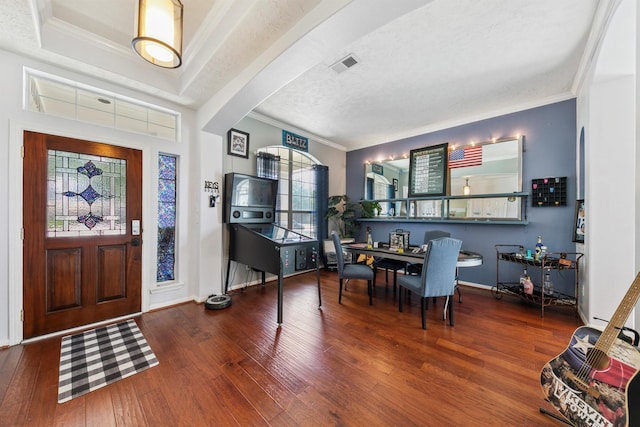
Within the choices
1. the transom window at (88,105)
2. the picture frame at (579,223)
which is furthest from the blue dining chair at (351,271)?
the transom window at (88,105)

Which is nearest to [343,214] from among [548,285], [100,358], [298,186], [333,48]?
[298,186]

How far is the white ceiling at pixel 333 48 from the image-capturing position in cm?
195

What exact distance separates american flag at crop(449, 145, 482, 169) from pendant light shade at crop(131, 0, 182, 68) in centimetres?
455

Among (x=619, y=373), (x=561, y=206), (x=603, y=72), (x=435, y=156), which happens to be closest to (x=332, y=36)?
(x=619, y=373)

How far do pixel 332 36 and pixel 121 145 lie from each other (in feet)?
9.27

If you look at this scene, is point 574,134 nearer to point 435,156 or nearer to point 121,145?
point 435,156

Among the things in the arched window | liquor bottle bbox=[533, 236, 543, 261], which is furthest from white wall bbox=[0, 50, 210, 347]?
liquor bottle bbox=[533, 236, 543, 261]

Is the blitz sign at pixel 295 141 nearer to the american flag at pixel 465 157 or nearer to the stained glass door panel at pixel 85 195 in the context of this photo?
the stained glass door panel at pixel 85 195

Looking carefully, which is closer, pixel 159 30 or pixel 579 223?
pixel 159 30

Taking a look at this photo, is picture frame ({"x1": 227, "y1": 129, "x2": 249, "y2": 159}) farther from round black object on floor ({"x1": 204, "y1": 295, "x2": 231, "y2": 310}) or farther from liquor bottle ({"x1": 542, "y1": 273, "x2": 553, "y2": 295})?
liquor bottle ({"x1": 542, "y1": 273, "x2": 553, "y2": 295})

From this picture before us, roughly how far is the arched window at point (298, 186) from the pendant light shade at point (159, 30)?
2.75 m

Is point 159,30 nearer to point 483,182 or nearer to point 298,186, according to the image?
point 298,186

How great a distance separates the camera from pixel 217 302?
3225mm

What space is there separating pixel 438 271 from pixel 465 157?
8.85 ft
